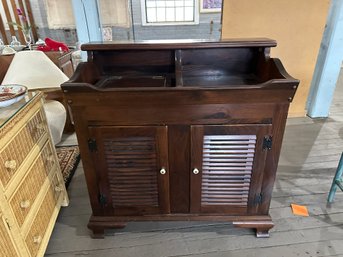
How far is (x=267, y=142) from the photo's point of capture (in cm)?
115

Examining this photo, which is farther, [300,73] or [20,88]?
[300,73]

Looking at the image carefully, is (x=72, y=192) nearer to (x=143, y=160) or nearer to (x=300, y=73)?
(x=143, y=160)

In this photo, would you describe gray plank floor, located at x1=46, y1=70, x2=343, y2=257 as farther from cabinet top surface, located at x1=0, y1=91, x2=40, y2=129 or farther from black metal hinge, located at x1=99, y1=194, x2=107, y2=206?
cabinet top surface, located at x1=0, y1=91, x2=40, y2=129

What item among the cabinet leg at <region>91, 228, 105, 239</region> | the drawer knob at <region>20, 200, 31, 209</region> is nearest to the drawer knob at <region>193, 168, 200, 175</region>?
the cabinet leg at <region>91, 228, 105, 239</region>

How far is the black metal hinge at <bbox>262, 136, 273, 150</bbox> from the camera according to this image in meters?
1.14

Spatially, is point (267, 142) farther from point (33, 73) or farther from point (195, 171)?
point (33, 73)

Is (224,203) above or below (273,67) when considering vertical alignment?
below

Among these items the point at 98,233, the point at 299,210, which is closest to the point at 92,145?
the point at 98,233

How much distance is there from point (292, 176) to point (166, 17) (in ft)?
14.5

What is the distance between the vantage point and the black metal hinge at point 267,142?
1145mm

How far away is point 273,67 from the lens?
1.20m

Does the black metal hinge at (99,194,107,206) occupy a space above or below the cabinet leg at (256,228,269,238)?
above

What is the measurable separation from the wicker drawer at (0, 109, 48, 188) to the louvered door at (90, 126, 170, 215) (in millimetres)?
305

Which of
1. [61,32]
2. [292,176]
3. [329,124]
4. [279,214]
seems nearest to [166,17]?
[61,32]
